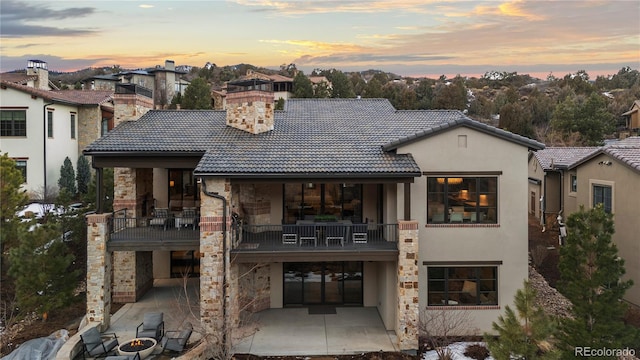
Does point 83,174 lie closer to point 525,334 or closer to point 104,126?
point 104,126

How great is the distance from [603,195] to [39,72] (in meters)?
48.3

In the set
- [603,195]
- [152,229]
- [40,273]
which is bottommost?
[40,273]

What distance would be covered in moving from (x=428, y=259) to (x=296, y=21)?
18436 millimetres

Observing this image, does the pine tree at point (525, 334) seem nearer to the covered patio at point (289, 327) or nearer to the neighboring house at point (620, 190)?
the covered patio at point (289, 327)

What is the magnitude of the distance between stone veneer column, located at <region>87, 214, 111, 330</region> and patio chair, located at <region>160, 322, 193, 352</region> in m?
2.71

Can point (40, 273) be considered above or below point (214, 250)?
below

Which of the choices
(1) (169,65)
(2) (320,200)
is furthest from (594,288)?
(1) (169,65)

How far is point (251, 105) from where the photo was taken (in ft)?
57.8

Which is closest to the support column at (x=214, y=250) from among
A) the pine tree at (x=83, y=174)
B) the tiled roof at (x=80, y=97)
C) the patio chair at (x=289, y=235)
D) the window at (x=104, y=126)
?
the patio chair at (x=289, y=235)

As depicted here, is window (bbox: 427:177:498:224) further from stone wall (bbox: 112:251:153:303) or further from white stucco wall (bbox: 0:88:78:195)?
white stucco wall (bbox: 0:88:78:195)

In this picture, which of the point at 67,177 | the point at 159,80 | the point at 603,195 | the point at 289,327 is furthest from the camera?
the point at 159,80

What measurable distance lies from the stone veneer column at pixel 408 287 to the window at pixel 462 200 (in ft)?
4.67

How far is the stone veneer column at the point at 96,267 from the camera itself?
14.9 meters

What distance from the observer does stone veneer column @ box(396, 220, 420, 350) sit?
44.5 feet
